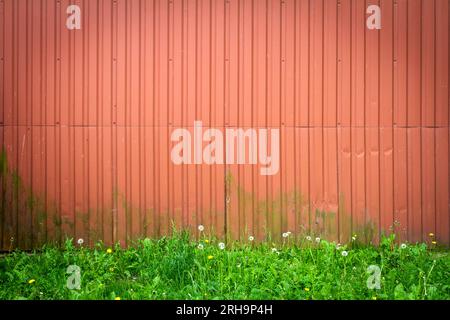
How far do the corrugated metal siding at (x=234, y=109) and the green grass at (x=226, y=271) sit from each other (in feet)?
1.16

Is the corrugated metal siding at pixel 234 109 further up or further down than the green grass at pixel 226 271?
further up

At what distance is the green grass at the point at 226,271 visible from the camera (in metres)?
4.26

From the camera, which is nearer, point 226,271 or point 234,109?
point 226,271

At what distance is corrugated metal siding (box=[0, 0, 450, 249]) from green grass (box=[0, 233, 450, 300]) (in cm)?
35

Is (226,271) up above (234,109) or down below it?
below

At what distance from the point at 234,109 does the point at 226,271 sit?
201cm

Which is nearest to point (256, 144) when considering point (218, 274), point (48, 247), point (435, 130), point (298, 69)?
point (298, 69)

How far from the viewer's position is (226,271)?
4.75 meters

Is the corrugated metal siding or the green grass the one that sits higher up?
the corrugated metal siding

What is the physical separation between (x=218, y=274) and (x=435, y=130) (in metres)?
3.24

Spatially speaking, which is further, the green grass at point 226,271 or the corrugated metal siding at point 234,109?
the corrugated metal siding at point 234,109

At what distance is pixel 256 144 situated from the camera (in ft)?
18.8

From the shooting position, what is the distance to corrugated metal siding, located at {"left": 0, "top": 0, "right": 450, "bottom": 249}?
5.72 meters

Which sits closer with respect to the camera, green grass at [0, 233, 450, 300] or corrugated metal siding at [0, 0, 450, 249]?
green grass at [0, 233, 450, 300]
